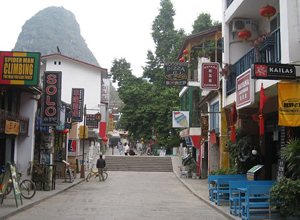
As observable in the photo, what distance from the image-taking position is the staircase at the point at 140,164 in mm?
36062

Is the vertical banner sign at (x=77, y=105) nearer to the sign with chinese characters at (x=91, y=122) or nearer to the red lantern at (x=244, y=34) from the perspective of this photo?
the sign with chinese characters at (x=91, y=122)

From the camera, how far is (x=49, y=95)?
17.5 m

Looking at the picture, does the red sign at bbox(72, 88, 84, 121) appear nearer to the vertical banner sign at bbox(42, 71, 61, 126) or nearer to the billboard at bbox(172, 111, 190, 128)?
the billboard at bbox(172, 111, 190, 128)

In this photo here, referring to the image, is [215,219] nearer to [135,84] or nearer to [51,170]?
[51,170]

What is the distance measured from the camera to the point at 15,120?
15273 mm

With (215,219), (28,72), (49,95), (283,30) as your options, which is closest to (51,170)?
(49,95)

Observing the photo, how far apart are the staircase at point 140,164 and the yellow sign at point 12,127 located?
21290 millimetres

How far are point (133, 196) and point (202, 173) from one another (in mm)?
10864

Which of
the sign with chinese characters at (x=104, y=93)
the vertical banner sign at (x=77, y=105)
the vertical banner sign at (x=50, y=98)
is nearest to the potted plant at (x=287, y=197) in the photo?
the vertical banner sign at (x=50, y=98)

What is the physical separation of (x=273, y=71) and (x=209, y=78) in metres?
8.25

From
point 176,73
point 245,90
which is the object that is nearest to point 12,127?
point 245,90

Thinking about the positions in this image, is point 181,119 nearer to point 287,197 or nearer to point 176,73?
point 176,73

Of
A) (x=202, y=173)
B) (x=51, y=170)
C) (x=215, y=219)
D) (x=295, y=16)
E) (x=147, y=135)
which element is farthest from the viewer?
(x=147, y=135)

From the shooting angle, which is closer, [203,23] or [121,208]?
[121,208]
